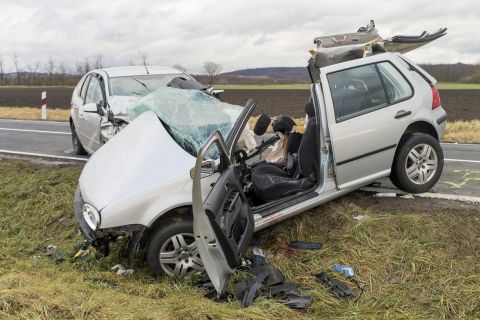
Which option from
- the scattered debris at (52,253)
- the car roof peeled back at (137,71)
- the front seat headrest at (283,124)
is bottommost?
the scattered debris at (52,253)

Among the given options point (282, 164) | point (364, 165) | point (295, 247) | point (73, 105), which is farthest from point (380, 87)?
point (73, 105)

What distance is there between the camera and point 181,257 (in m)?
4.29

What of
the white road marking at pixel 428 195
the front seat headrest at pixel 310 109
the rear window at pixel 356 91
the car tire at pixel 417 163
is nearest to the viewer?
the rear window at pixel 356 91

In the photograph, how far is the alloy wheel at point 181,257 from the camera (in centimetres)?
424

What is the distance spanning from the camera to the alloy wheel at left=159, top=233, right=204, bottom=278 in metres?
4.24

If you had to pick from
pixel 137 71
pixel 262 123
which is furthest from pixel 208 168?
pixel 137 71

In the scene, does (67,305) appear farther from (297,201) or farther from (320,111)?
(320,111)

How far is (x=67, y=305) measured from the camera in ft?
10.9

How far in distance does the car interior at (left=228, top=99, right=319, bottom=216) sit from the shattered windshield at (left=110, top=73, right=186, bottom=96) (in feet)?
12.0

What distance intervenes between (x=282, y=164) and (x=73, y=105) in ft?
19.5

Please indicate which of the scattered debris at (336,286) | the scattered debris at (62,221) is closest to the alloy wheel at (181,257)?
the scattered debris at (336,286)

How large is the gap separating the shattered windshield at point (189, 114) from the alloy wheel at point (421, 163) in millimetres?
2130

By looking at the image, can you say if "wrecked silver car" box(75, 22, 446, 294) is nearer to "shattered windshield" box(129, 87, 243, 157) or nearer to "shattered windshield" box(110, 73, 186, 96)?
"shattered windshield" box(129, 87, 243, 157)

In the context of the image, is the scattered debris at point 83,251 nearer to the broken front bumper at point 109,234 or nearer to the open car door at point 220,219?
the broken front bumper at point 109,234
